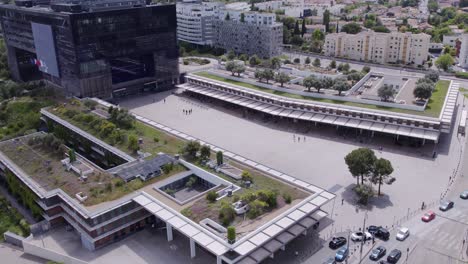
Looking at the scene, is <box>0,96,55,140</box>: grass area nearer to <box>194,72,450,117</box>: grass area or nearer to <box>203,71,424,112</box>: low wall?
<box>194,72,450,117</box>: grass area

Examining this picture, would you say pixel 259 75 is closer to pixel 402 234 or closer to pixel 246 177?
pixel 246 177

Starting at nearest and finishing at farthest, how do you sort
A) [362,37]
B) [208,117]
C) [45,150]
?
[45,150]
[208,117]
[362,37]

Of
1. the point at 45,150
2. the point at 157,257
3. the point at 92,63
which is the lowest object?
the point at 157,257

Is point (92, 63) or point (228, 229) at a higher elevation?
point (92, 63)

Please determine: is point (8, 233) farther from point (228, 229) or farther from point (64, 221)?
point (228, 229)

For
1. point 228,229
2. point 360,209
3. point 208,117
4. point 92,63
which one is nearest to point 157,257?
point 228,229

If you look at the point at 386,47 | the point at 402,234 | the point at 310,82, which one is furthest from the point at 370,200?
the point at 386,47

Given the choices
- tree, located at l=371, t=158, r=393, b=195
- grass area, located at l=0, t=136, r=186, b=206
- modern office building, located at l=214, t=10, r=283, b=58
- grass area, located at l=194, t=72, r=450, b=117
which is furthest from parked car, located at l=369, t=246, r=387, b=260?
modern office building, located at l=214, t=10, r=283, b=58

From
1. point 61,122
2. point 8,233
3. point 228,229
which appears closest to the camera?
point 228,229
